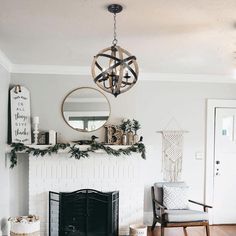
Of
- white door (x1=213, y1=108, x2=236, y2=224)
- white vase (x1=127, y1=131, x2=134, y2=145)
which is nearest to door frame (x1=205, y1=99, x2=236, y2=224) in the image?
white door (x1=213, y1=108, x2=236, y2=224)

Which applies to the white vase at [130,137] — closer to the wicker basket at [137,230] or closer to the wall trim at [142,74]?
the wall trim at [142,74]

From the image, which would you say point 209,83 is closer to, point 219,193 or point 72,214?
point 219,193

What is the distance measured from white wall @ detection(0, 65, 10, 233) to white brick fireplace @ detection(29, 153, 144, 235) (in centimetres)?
32

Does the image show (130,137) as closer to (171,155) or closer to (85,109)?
(85,109)

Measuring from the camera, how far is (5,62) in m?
3.84

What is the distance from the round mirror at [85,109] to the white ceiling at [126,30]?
0.54 m

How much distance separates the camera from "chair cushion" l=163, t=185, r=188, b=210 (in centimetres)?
420

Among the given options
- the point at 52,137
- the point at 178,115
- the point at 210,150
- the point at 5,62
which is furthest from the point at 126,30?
the point at 210,150

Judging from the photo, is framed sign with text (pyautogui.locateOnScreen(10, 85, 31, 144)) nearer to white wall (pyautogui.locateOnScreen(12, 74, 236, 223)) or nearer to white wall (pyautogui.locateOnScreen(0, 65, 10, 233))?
white wall (pyautogui.locateOnScreen(0, 65, 10, 233))

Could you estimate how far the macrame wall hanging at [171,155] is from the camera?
188 inches

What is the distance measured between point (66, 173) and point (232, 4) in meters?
3.04

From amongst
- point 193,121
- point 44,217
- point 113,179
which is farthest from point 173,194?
point 44,217

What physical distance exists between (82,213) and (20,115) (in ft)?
5.38

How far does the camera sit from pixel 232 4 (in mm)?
2055
